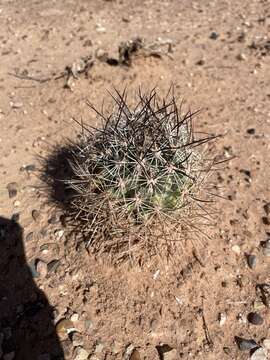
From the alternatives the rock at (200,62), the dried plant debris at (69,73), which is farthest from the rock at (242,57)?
the dried plant debris at (69,73)

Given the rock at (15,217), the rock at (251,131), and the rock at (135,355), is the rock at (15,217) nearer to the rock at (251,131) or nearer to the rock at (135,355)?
the rock at (135,355)

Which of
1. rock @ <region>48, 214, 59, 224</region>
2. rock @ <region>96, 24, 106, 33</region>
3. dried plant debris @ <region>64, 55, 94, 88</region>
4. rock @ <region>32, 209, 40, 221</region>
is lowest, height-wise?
rock @ <region>48, 214, 59, 224</region>

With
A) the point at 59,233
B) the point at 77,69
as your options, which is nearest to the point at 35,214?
the point at 59,233

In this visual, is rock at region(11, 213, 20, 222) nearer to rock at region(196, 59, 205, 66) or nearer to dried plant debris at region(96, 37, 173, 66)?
dried plant debris at region(96, 37, 173, 66)

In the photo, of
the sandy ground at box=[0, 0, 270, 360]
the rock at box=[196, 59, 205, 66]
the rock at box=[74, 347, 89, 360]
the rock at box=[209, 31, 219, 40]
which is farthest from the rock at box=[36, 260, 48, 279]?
the rock at box=[209, 31, 219, 40]

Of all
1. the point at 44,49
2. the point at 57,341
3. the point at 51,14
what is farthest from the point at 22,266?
the point at 51,14

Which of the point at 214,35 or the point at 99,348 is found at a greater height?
the point at 214,35

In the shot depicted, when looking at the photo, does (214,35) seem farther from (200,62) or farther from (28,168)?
(28,168)
